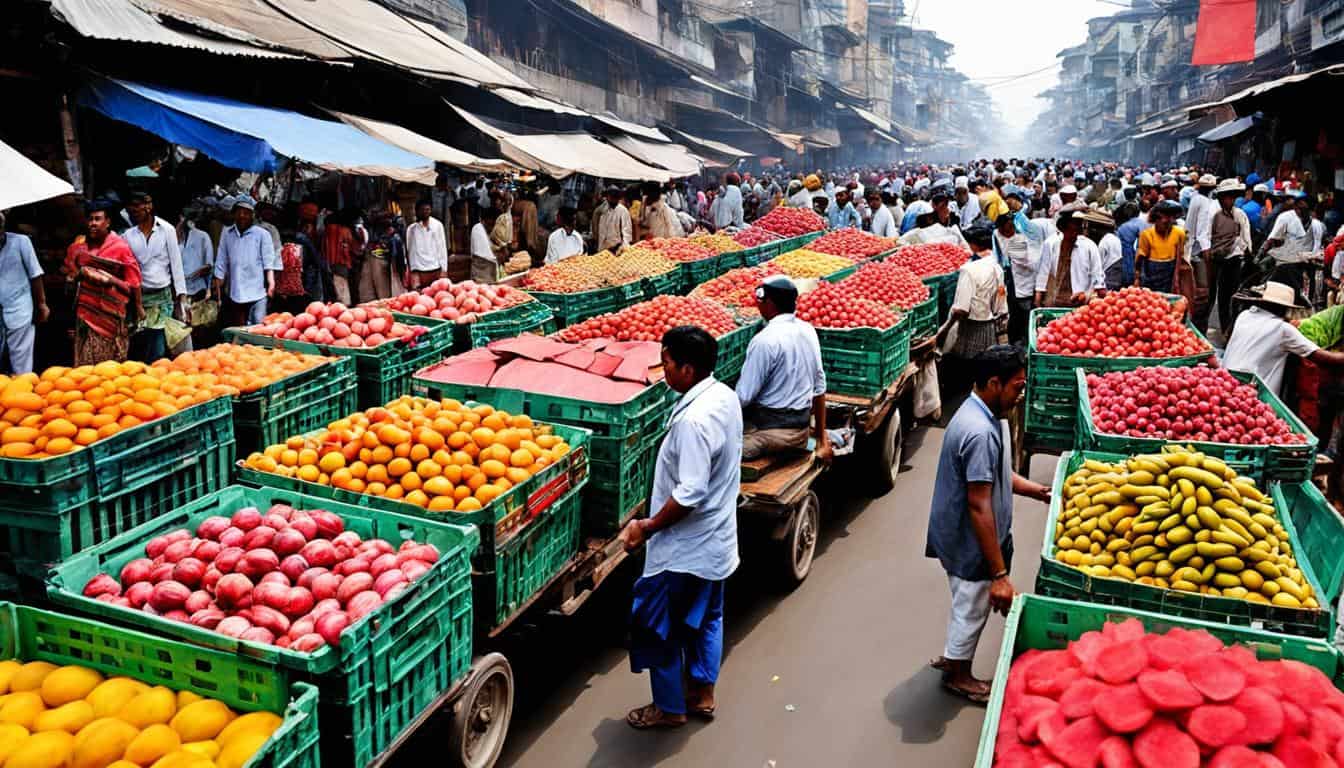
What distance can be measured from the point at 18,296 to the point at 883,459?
699 centimetres

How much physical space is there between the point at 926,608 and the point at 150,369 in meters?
4.58

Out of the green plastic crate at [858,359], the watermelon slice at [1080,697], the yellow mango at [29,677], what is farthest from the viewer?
the green plastic crate at [858,359]

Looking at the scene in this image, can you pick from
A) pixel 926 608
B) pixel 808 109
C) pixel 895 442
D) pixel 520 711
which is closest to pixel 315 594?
A: pixel 520 711

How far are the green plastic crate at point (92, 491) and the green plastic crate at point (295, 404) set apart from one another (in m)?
0.53

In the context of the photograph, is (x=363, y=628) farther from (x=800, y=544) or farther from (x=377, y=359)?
(x=377, y=359)

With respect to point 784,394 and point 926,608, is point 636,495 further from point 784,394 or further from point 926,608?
point 926,608

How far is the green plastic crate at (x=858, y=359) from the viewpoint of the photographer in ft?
24.2

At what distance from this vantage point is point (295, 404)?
5.87m

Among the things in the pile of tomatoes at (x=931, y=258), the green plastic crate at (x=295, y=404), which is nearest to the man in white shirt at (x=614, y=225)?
the pile of tomatoes at (x=931, y=258)

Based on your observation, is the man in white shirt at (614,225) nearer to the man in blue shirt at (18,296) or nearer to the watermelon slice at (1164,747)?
the man in blue shirt at (18,296)

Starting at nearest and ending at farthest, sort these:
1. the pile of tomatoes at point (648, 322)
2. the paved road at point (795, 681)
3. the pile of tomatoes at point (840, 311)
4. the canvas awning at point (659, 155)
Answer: the paved road at point (795, 681) → the pile of tomatoes at point (648, 322) → the pile of tomatoes at point (840, 311) → the canvas awning at point (659, 155)

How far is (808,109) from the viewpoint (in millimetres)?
58062

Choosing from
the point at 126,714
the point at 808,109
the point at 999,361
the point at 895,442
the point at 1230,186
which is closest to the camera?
the point at 126,714

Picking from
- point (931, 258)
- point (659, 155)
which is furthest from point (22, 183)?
point (659, 155)
